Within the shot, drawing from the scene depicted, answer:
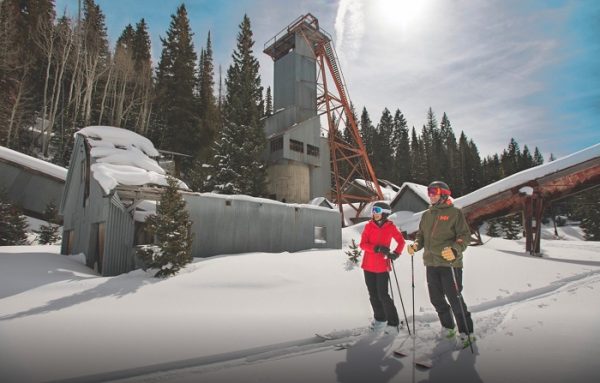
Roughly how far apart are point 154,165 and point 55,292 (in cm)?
917

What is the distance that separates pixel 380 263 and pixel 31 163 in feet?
90.8

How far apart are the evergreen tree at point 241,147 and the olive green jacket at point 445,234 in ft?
66.7

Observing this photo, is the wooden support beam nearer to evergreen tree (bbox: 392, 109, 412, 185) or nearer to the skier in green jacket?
the skier in green jacket

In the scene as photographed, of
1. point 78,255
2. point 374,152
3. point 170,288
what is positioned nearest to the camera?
point 170,288

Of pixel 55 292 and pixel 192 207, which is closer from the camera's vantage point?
pixel 55 292

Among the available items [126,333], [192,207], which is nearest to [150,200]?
[192,207]

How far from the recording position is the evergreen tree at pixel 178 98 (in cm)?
3325

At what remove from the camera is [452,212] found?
445 cm

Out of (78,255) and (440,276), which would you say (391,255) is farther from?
(78,255)

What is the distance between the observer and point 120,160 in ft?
47.5

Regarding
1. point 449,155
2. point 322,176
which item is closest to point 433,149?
point 449,155

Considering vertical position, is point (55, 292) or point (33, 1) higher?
point (33, 1)

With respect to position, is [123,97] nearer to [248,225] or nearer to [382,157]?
[248,225]

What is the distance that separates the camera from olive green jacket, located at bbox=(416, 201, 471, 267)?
4320mm
